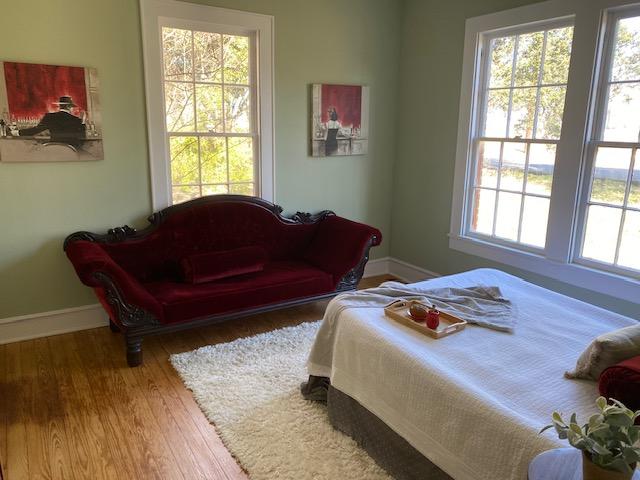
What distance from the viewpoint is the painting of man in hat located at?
3.19 metres

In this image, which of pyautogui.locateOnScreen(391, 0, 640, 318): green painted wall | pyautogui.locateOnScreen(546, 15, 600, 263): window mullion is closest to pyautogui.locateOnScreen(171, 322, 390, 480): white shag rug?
pyautogui.locateOnScreen(391, 0, 640, 318): green painted wall

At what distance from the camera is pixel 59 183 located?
131 inches

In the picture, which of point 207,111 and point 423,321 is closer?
point 423,321

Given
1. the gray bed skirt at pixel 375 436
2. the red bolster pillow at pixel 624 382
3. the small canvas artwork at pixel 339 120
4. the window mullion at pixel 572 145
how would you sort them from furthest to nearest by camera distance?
the small canvas artwork at pixel 339 120
the window mullion at pixel 572 145
the gray bed skirt at pixel 375 436
the red bolster pillow at pixel 624 382

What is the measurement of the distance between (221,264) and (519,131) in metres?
2.50

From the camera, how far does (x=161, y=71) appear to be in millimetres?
3512

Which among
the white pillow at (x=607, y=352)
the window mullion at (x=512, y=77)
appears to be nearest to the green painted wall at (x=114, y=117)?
the window mullion at (x=512, y=77)

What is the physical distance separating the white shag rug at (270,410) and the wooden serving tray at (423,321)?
64 centimetres

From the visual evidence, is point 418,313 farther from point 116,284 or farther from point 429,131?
point 429,131

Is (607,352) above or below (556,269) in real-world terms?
above

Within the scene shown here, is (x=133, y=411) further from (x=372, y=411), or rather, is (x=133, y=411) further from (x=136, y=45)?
(x=136, y=45)

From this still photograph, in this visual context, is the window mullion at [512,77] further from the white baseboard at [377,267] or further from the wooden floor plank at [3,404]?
the wooden floor plank at [3,404]

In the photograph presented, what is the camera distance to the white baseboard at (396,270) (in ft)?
15.5

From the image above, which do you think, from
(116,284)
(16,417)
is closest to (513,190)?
(116,284)
